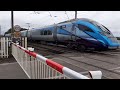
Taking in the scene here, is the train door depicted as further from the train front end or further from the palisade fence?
the palisade fence

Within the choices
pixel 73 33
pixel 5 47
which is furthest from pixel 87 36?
pixel 5 47

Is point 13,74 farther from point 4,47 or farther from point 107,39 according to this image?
point 107,39

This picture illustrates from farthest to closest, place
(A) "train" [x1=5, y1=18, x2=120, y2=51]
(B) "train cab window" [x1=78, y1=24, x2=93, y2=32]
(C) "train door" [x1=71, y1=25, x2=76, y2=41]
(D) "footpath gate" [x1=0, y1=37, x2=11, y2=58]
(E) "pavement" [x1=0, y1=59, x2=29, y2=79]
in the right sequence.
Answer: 1. (C) "train door" [x1=71, y1=25, x2=76, y2=41]
2. (B) "train cab window" [x1=78, y1=24, x2=93, y2=32]
3. (A) "train" [x1=5, y1=18, x2=120, y2=51]
4. (D) "footpath gate" [x1=0, y1=37, x2=11, y2=58]
5. (E) "pavement" [x1=0, y1=59, x2=29, y2=79]

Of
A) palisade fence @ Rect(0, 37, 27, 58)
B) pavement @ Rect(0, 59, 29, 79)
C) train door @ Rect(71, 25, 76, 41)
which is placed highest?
train door @ Rect(71, 25, 76, 41)

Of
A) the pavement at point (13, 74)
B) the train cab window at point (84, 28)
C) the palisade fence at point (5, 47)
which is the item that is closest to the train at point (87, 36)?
the train cab window at point (84, 28)

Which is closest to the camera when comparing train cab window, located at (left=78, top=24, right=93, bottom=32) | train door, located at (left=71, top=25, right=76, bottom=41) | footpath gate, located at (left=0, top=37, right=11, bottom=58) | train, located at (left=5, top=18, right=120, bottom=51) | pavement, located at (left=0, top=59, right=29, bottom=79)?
pavement, located at (left=0, top=59, right=29, bottom=79)

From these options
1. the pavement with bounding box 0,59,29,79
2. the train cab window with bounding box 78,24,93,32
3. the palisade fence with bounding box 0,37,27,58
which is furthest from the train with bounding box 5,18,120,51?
the pavement with bounding box 0,59,29,79

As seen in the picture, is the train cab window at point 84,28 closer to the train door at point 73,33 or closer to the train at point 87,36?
the train at point 87,36

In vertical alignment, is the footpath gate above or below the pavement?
above

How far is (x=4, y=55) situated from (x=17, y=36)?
2912mm

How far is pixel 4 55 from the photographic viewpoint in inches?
595
